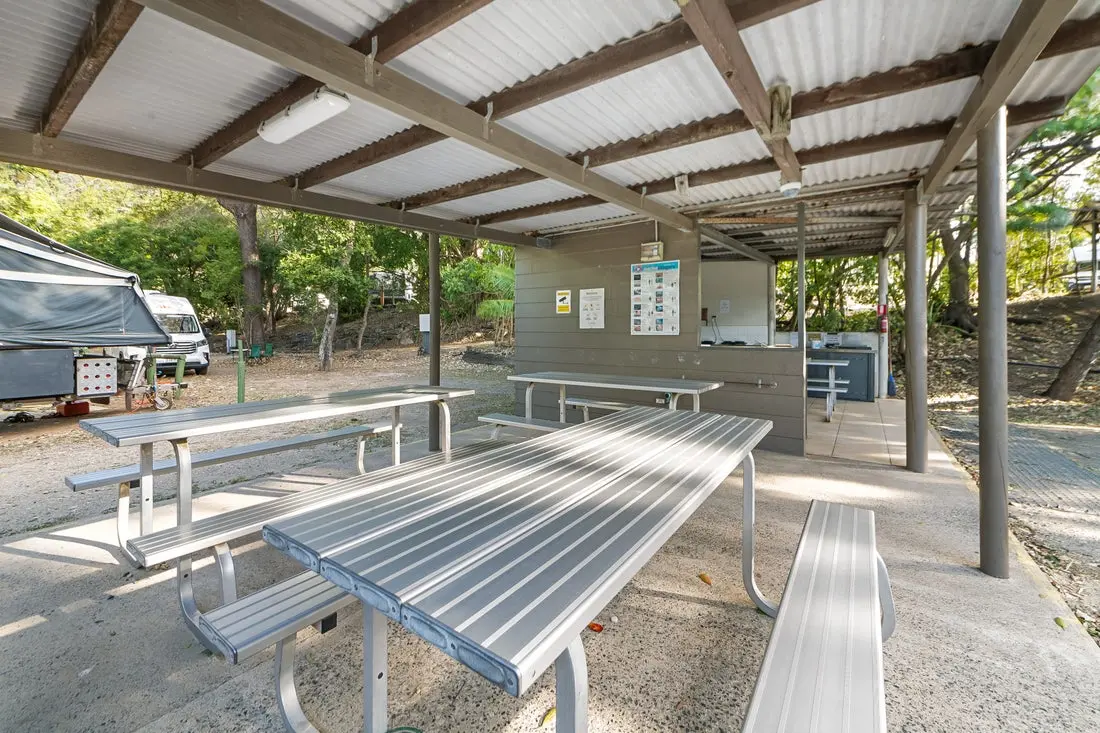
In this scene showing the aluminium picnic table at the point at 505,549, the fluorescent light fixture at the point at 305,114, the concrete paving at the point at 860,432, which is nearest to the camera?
the aluminium picnic table at the point at 505,549

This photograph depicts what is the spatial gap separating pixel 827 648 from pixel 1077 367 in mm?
9618

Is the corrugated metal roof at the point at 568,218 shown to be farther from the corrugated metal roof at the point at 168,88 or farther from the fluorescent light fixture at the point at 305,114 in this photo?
the corrugated metal roof at the point at 168,88

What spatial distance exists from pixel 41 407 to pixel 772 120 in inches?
421

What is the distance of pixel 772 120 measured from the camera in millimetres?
2561

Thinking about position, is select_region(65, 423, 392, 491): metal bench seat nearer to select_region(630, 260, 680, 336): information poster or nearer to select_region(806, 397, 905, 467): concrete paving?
select_region(630, 260, 680, 336): information poster

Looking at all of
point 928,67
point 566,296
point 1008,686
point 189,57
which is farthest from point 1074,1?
point 566,296

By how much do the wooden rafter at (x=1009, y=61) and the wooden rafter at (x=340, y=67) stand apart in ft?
7.22

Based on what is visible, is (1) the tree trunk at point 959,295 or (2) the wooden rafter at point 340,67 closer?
(2) the wooden rafter at point 340,67

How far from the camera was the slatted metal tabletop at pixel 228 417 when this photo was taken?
212 cm

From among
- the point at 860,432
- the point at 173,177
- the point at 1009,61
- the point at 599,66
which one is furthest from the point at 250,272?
the point at 1009,61

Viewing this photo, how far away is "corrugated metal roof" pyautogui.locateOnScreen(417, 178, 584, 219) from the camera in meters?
4.22

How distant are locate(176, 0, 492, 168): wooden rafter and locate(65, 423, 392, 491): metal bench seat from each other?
74.9 inches

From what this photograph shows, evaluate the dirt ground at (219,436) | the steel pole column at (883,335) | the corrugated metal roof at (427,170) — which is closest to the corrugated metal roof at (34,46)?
the corrugated metal roof at (427,170)

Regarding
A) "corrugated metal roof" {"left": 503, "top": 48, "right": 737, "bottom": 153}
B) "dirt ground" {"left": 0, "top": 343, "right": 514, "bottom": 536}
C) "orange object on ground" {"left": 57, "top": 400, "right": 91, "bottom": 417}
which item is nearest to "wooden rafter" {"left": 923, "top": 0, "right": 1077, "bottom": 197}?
"corrugated metal roof" {"left": 503, "top": 48, "right": 737, "bottom": 153}
